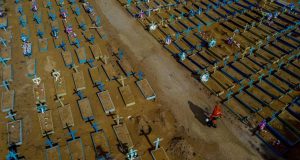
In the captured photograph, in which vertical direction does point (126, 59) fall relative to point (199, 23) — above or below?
below

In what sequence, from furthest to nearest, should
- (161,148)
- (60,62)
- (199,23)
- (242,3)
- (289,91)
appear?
(242,3) → (199,23) → (60,62) → (289,91) → (161,148)

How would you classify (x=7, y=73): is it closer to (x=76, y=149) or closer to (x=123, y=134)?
(x=76, y=149)

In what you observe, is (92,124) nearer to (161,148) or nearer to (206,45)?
(161,148)

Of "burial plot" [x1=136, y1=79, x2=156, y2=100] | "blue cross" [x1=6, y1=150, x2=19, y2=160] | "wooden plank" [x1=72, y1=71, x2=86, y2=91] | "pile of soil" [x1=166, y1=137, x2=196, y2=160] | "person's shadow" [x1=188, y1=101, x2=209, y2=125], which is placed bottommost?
"pile of soil" [x1=166, y1=137, x2=196, y2=160]

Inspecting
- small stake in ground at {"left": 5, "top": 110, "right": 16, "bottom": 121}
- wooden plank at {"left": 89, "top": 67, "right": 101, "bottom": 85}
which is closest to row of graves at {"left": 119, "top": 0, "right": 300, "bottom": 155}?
wooden plank at {"left": 89, "top": 67, "right": 101, "bottom": 85}

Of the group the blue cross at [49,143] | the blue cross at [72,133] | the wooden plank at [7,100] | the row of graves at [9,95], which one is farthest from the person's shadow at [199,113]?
the wooden plank at [7,100]

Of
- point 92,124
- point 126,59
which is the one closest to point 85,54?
point 126,59

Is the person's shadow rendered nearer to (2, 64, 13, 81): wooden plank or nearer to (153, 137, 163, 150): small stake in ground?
(153, 137, 163, 150): small stake in ground

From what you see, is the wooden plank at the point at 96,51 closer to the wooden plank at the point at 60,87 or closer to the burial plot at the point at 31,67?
the wooden plank at the point at 60,87
